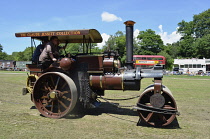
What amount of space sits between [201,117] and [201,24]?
61.5m

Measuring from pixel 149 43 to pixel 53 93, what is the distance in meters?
54.9

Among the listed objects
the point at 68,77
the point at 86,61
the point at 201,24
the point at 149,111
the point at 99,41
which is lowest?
the point at 149,111

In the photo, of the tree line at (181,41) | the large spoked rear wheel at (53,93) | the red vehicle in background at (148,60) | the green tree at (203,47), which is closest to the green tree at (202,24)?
the tree line at (181,41)

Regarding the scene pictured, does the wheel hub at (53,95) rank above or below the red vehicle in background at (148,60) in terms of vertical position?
below

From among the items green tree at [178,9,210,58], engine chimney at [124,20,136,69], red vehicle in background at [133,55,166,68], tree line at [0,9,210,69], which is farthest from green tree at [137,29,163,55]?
engine chimney at [124,20,136,69]

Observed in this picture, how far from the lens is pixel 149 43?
57.8m

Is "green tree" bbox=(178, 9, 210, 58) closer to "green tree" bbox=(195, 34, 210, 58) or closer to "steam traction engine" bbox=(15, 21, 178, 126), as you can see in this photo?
"green tree" bbox=(195, 34, 210, 58)

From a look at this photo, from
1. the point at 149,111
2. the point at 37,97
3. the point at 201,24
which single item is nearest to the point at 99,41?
the point at 37,97

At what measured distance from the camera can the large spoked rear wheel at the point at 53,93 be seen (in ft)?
16.5

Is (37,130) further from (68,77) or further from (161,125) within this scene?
(161,125)

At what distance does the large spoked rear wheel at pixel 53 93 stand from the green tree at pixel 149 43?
2094 inches

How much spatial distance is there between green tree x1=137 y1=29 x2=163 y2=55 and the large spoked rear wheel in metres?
53.2

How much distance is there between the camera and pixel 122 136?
382cm

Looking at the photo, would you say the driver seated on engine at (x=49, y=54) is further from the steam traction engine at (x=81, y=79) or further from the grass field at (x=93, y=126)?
the grass field at (x=93, y=126)
